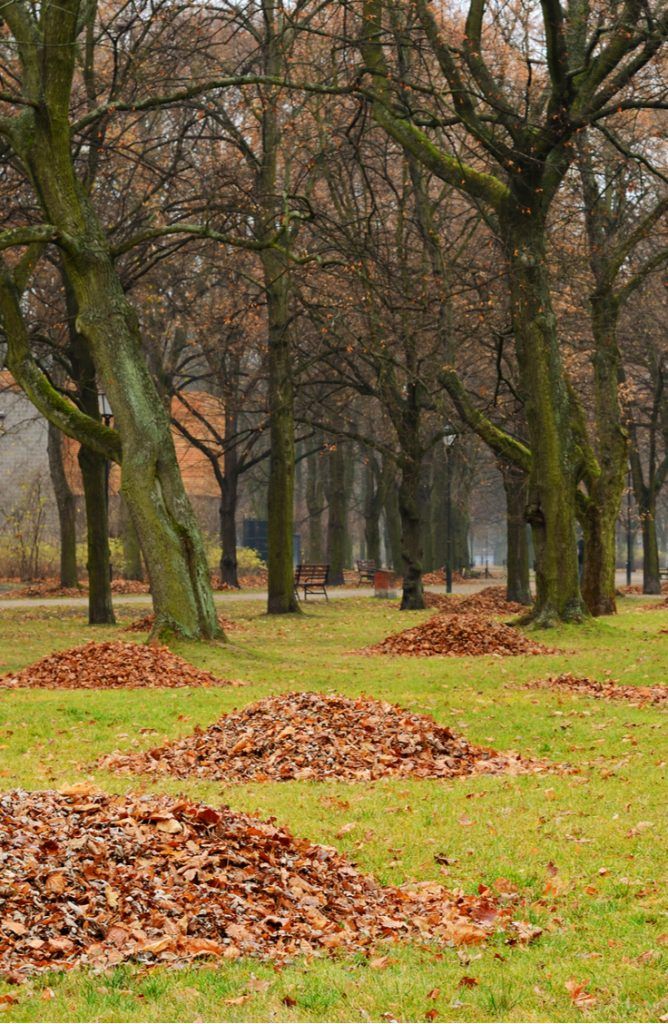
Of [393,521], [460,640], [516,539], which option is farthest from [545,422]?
[393,521]

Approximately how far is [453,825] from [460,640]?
449 inches

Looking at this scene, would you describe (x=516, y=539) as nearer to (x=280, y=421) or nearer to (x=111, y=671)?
(x=280, y=421)

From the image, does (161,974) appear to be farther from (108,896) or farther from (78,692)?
(78,692)

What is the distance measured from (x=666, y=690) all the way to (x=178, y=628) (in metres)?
6.93

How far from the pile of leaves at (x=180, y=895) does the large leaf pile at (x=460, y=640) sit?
478 inches

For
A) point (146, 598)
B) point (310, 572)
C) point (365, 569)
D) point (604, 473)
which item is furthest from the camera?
point (365, 569)

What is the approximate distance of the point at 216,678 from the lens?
16516mm

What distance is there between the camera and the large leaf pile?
1948 centimetres

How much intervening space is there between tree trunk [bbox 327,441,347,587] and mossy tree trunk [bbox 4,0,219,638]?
23950 millimetres

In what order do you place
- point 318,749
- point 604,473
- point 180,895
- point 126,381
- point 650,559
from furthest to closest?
point 650,559
point 604,473
point 126,381
point 318,749
point 180,895

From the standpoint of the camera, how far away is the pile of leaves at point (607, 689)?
14.3 metres

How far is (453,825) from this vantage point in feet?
28.9

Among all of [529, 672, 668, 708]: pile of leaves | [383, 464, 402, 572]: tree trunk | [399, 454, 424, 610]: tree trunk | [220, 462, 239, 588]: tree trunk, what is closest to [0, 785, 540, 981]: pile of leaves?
[529, 672, 668, 708]: pile of leaves

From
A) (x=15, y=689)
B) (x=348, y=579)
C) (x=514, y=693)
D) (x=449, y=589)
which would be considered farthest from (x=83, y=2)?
(x=348, y=579)
